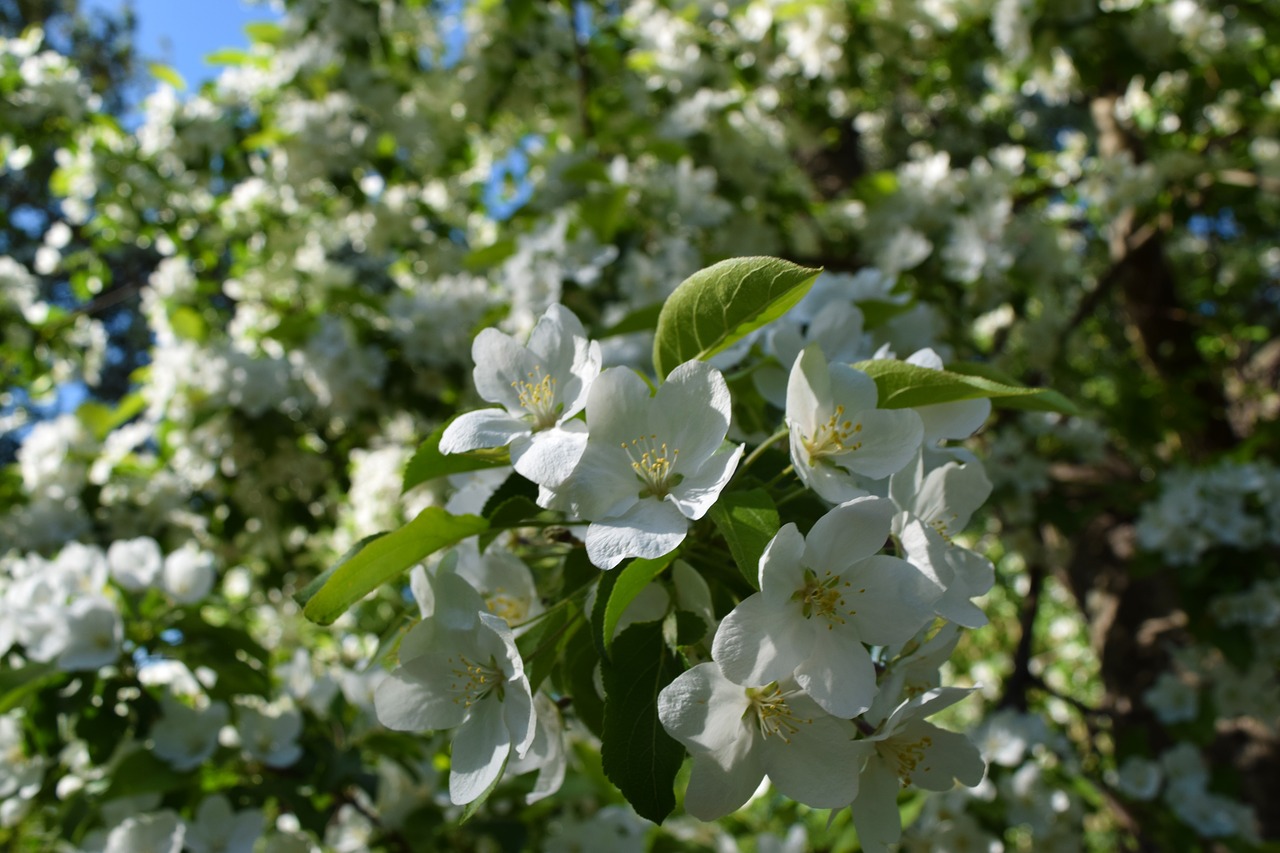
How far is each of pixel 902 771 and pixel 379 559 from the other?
0.57 meters

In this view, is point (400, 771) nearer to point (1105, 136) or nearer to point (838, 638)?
point (838, 638)

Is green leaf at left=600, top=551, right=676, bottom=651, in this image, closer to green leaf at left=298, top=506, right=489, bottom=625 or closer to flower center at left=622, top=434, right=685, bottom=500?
flower center at left=622, top=434, right=685, bottom=500

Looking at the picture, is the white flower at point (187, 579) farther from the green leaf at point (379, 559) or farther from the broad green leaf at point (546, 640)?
the broad green leaf at point (546, 640)

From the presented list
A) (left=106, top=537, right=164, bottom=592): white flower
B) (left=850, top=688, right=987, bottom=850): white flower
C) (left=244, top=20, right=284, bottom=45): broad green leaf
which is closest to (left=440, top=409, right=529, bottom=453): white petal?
(left=850, top=688, right=987, bottom=850): white flower

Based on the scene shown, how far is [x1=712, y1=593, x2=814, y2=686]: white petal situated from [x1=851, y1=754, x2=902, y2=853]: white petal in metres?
0.22

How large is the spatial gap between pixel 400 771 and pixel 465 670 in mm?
1316

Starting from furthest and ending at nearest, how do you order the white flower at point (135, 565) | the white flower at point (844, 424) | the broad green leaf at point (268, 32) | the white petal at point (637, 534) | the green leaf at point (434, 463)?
the broad green leaf at point (268, 32) < the white flower at point (135, 565) < the green leaf at point (434, 463) < the white flower at point (844, 424) < the white petal at point (637, 534)

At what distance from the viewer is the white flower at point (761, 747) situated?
0.84 meters

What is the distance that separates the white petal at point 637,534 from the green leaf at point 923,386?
10.6 inches

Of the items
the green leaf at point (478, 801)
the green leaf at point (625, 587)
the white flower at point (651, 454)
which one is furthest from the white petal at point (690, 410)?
the green leaf at point (478, 801)

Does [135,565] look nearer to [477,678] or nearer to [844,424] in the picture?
[477,678]

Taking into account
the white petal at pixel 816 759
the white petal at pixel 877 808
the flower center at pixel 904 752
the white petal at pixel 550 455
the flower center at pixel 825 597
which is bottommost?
the white petal at pixel 877 808

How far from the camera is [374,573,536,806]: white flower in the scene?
89 cm

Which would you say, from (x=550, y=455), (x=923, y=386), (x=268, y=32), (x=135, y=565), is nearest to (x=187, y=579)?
(x=135, y=565)
